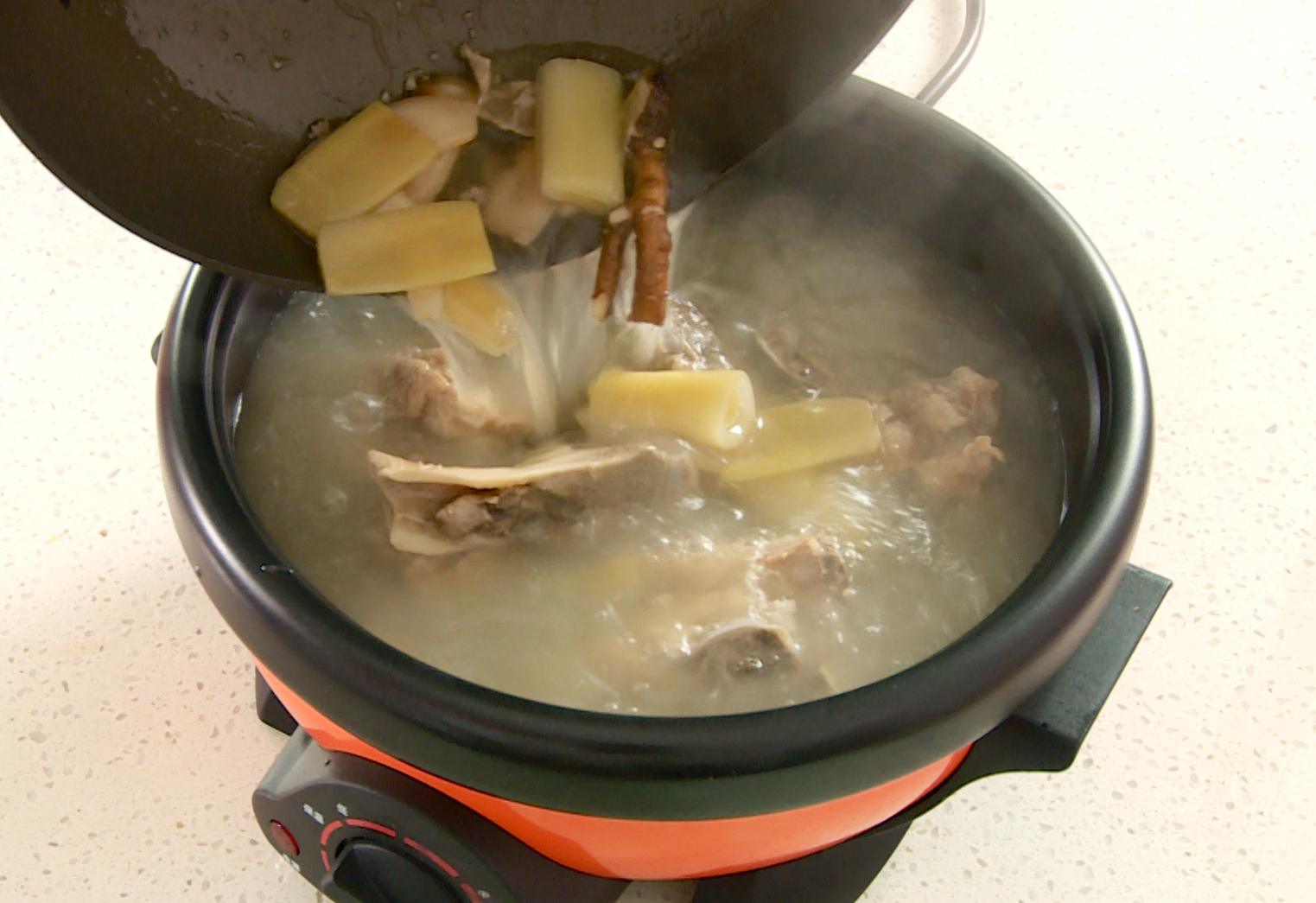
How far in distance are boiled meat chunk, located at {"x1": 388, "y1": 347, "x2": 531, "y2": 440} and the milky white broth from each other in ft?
0.05

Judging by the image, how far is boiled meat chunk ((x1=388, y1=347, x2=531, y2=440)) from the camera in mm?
846

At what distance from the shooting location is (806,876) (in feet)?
2.51

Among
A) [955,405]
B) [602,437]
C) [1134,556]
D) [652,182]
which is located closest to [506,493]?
[602,437]

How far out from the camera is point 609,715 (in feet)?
1.79

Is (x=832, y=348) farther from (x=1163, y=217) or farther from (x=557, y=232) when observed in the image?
(x=1163, y=217)

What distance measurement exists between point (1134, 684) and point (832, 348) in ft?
1.13

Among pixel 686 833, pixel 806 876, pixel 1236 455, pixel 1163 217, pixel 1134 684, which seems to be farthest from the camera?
pixel 1163 217

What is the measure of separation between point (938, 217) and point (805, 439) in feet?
0.73

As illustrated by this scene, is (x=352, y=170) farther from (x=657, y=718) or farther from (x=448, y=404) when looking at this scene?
(x=657, y=718)

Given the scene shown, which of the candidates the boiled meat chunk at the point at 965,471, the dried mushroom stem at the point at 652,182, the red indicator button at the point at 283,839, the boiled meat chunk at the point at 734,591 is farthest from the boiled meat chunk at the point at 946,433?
the red indicator button at the point at 283,839

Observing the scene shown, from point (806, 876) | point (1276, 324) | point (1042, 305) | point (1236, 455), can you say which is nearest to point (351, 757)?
point (806, 876)

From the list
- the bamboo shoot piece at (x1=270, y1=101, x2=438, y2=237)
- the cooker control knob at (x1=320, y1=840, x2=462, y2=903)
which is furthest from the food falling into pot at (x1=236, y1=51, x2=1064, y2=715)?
the cooker control knob at (x1=320, y1=840, x2=462, y2=903)

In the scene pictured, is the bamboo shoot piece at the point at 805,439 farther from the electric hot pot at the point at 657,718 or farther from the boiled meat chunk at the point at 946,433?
the electric hot pot at the point at 657,718

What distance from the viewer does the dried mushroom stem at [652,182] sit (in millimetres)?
736
